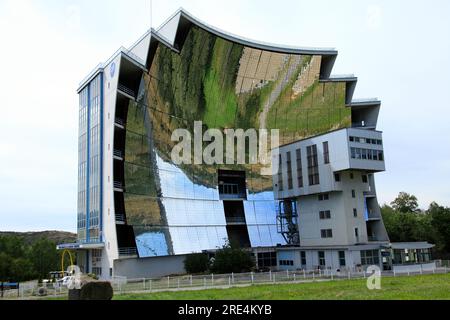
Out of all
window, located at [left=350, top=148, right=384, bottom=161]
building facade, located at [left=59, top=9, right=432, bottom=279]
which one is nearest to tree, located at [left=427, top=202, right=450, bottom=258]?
building facade, located at [left=59, top=9, right=432, bottom=279]

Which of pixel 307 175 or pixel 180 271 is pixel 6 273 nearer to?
pixel 180 271

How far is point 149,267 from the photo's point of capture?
180ft

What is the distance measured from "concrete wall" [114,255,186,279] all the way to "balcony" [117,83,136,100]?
19165mm

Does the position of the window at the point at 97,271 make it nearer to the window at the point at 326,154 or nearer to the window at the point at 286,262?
the window at the point at 286,262

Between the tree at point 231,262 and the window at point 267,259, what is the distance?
42.4ft

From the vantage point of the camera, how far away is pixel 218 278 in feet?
136

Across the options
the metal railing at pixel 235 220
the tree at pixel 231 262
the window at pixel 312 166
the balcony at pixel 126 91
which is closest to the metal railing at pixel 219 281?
the tree at pixel 231 262

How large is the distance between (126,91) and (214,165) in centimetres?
1940

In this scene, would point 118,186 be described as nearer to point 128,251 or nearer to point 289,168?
point 128,251

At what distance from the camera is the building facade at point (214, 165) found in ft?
175

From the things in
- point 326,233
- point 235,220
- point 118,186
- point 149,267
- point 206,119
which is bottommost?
point 149,267

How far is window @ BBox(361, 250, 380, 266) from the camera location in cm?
4947

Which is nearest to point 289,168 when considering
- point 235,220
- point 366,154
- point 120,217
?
point 366,154
